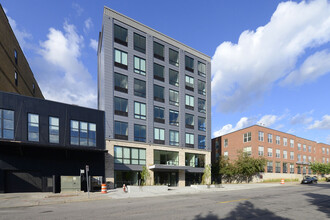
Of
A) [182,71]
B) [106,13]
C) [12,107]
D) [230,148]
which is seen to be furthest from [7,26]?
[230,148]

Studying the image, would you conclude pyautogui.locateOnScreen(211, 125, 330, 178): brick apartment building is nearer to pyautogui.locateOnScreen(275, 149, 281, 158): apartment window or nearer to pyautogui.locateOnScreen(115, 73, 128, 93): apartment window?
pyautogui.locateOnScreen(275, 149, 281, 158): apartment window

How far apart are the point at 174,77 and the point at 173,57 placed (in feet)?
12.1

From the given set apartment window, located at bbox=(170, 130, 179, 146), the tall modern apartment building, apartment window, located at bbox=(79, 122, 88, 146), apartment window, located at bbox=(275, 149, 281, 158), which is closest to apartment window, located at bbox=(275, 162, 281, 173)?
apartment window, located at bbox=(275, 149, 281, 158)

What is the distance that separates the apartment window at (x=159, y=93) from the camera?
36319 mm

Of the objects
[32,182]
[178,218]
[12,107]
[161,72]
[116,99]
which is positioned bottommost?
[32,182]

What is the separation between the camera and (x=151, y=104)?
116 ft

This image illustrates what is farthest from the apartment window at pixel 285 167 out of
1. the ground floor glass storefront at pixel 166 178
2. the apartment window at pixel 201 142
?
the ground floor glass storefront at pixel 166 178

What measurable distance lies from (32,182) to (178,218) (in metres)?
19.6

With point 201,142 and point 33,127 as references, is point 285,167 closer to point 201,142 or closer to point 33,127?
point 201,142

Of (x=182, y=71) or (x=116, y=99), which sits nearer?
(x=116, y=99)

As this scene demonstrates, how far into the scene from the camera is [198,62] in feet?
142

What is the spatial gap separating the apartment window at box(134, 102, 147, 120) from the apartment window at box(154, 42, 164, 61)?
8.99 meters

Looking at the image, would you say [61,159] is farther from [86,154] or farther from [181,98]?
[181,98]

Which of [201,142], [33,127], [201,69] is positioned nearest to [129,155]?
[33,127]
